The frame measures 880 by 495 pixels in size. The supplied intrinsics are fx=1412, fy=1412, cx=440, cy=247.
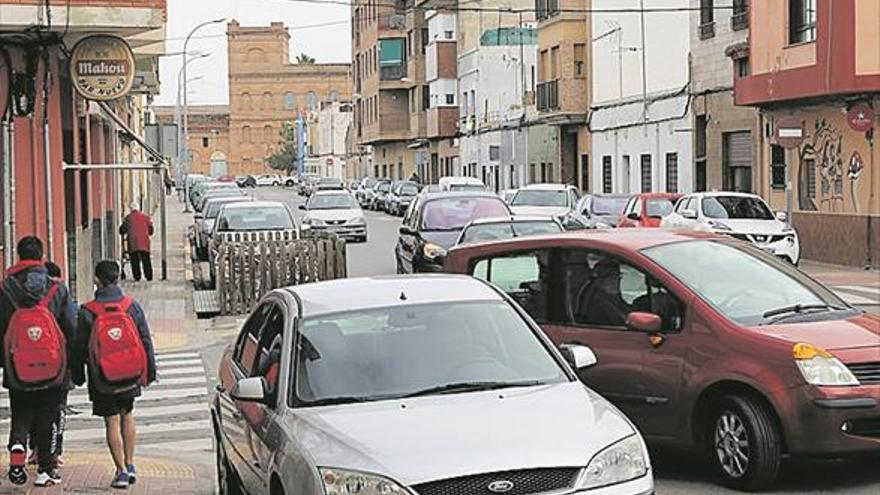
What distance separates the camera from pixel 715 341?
30.0 ft

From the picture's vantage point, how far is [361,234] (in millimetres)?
42094

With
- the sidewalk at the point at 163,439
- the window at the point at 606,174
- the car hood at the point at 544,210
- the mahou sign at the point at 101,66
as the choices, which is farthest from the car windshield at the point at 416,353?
the window at the point at 606,174

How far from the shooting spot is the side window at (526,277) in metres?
10.6

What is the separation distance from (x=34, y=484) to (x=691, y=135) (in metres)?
32.2

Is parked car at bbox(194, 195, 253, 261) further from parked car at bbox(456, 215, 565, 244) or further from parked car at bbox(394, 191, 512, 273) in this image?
parked car at bbox(456, 215, 565, 244)

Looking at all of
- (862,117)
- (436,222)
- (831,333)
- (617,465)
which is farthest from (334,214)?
(617,465)

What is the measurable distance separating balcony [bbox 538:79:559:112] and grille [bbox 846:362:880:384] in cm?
4317

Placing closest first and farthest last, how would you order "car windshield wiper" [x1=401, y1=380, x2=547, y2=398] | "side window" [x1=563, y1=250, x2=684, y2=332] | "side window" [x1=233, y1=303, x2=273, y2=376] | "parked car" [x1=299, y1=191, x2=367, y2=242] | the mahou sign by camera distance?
1. "car windshield wiper" [x1=401, y1=380, x2=547, y2=398]
2. "side window" [x1=233, y1=303, x2=273, y2=376]
3. "side window" [x1=563, y1=250, x2=684, y2=332]
4. the mahou sign
5. "parked car" [x1=299, y1=191, x2=367, y2=242]

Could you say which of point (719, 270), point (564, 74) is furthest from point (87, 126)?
point (564, 74)

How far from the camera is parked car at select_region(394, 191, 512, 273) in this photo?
76.3 feet

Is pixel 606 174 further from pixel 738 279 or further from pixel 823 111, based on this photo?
pixel 738 279

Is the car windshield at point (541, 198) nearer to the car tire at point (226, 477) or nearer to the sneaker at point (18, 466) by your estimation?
the sneaker at point (18, 466)

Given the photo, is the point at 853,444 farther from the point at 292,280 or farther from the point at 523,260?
the point at 292,280

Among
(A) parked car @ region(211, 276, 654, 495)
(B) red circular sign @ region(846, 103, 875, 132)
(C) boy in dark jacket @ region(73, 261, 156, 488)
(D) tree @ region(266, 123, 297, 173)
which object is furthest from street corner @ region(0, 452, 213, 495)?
(D) tree @ region(266, 123, 297, 173)
